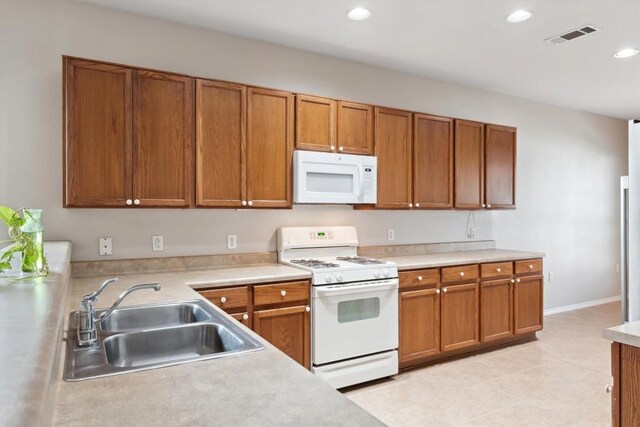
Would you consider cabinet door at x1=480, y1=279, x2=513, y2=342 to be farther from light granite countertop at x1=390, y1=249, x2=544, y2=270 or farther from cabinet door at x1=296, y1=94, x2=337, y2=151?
cabinet door at x1=296, y1=94, x2=337, y2=151

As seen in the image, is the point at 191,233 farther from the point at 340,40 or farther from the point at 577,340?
the point at 577,340

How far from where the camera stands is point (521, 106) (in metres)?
5.12

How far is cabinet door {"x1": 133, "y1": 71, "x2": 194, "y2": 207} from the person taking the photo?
2.67 meters

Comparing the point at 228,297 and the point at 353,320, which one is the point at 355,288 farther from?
the point at 228,297

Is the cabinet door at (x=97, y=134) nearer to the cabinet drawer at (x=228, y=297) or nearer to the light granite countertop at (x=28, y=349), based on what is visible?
the cabinet drawer at (x=228, y=297)

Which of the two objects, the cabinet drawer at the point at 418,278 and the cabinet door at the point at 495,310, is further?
the cabinet door at the point at 495,310

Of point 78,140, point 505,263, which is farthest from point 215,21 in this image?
point 505,263

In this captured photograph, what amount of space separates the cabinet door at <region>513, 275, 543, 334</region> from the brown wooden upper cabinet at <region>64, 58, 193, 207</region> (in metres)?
3.22

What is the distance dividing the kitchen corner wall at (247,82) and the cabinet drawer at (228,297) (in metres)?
0.65

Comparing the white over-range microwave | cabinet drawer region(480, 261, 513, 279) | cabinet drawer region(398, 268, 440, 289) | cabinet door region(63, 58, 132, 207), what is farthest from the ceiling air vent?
cabinet door region(63, 58, 132, 207)

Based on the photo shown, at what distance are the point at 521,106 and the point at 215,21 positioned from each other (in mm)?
3802

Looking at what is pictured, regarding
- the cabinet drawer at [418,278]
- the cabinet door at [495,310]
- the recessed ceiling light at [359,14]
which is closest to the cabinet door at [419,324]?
the cabinet drawer at [418,278]

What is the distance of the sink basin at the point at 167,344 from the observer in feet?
5.10

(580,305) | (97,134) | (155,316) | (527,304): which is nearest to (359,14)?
(97,134)
